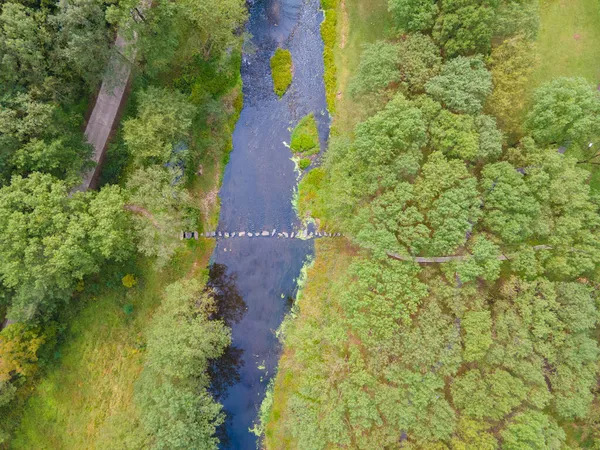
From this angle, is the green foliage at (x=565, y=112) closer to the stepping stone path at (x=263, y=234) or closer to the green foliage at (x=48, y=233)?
the stepping stone path at (x=263, y=234)

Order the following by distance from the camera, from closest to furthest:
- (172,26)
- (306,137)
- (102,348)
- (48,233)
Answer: (48,233) → (172,26) → (102,348) → (306,137)

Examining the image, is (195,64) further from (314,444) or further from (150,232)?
(314,444)

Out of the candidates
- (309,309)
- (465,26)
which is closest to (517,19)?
(465,26)

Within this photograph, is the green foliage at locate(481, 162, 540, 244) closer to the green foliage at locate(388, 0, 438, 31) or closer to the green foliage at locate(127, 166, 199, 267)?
the green foliage at locate(388, 0, 438, 31)

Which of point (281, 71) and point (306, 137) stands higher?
point (281, 71)

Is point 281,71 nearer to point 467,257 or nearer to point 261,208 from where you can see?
point 261,208

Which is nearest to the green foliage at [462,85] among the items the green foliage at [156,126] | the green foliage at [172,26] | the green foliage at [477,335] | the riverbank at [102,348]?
the green foliage at [477,335]

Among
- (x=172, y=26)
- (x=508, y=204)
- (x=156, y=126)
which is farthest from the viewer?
(x=172, y=26)
